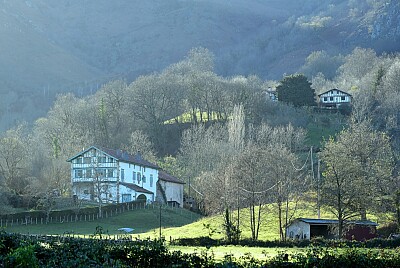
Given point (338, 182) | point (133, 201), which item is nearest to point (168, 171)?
point (133, 201)

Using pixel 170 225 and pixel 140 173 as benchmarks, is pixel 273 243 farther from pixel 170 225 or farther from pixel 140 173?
pixel 140 173

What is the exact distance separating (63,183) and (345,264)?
6586 cm

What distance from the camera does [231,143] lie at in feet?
307

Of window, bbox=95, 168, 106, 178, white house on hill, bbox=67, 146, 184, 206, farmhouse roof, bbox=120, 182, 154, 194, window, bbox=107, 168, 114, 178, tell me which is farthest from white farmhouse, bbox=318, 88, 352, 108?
window, bbox=95, 168, 106, 178

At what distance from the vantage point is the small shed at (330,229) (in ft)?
182

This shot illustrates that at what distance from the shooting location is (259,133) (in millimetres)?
99812

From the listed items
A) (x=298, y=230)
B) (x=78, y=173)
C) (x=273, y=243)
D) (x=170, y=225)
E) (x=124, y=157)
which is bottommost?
(x=273, y=243)

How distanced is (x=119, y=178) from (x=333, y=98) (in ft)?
181

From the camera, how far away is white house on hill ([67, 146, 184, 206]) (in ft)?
284

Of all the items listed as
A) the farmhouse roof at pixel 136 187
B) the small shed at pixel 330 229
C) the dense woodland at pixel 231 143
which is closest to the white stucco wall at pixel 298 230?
the small shed at pixel 330 229

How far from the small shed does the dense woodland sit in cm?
111

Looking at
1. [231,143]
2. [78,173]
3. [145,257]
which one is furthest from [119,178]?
[145,257]

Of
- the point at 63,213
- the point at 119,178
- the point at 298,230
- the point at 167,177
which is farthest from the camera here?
the point at 167,177

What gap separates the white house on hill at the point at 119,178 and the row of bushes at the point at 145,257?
184 feet
